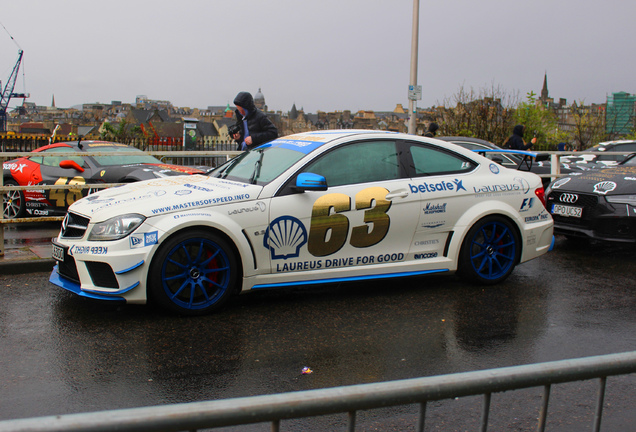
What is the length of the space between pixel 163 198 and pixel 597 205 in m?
5.74

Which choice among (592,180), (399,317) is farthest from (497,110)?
(399,317)

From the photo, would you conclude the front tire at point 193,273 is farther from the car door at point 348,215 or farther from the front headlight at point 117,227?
the car door at point 348,215

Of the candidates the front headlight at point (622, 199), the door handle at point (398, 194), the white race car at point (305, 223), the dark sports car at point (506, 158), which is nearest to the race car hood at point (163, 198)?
the white race car at point (305, 223)

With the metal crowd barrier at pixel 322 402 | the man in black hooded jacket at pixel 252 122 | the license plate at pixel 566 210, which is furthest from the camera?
the man in black hooded jacket at pixel 252 122

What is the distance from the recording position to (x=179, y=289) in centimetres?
488

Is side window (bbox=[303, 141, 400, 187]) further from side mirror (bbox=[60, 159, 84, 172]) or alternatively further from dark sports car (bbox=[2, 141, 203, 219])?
side mirror (bbox=[60, 159, 84, 172])

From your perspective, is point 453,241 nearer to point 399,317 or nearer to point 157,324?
point 399,317

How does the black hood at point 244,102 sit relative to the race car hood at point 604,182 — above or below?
above

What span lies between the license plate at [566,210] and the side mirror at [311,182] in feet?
14.8

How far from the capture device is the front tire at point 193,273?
15.7 ft

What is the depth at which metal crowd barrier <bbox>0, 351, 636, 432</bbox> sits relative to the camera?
53.6 inches

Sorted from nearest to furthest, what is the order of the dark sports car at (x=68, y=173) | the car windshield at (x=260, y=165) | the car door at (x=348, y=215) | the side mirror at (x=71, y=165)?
the car door at (x=348, y=215)
the car windshield at (x=260, y=165)
the dark sports car at (x=68, y=173)
the side mirror at (x=71, y=165)

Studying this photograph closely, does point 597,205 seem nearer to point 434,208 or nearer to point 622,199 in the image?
point 622,199

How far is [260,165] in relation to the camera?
5.76 m
